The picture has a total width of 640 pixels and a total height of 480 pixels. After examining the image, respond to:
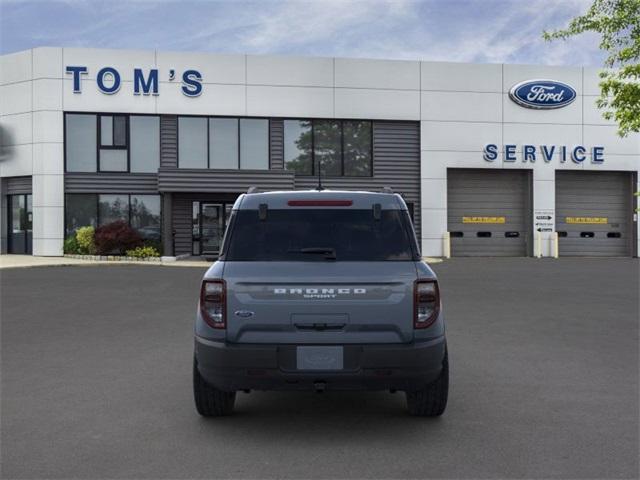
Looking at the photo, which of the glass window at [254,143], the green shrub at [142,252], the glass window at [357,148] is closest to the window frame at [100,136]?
the glass window at [254,143]

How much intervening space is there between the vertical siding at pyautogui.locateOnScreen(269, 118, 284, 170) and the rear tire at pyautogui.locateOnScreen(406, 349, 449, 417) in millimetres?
22909

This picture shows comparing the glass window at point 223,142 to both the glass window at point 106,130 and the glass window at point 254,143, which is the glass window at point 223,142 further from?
the glass window at point 106,130

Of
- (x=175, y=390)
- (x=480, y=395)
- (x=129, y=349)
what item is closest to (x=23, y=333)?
(x=129, y=349)

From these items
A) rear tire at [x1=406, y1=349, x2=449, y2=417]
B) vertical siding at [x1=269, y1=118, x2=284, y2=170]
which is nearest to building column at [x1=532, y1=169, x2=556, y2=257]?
vertical siding at [x1=269, y1=118, x2=284, y2=170]

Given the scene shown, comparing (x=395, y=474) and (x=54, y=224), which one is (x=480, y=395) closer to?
(x=395, y=474)

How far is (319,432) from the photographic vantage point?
4645mm

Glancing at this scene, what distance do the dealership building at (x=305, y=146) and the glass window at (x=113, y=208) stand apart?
60mm

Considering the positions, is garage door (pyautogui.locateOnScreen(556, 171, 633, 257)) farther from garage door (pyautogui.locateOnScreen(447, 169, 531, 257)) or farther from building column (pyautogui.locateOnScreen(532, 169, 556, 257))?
garage door (pyautogui.locateOnScreen(447, 169, 531, 257))

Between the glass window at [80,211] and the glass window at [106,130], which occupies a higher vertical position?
the glass window at [106,130]

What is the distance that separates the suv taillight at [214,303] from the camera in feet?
14.3

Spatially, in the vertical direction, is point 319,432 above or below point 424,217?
below

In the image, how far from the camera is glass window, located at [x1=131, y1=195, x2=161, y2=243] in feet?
87.4

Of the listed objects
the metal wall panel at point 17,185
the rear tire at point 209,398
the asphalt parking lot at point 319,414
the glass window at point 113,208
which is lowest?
the asphalt parking lot at point 319,414

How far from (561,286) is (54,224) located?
20.2 metres
